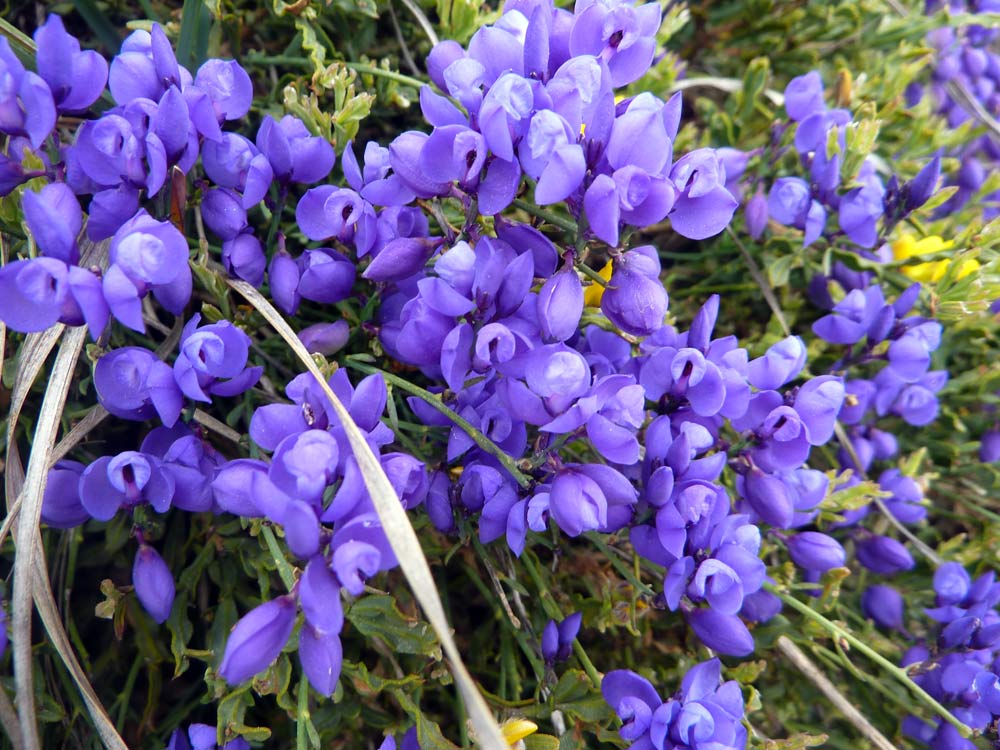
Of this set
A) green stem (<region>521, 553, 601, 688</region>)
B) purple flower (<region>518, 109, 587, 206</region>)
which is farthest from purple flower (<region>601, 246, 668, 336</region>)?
green stem (<region>521, 553, 601, 688</region>)

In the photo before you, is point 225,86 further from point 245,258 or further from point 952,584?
point 952,584

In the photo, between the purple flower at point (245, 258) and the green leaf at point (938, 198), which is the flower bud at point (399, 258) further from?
the green leaf at point (938, 198)

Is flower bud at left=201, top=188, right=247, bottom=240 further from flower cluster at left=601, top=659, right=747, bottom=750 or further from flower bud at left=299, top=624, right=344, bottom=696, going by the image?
flower cluster at left=601, top=659, right=747, bottom=750

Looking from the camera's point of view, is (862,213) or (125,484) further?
(862,213)

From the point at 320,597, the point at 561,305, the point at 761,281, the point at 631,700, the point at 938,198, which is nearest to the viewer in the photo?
the point at 320,597

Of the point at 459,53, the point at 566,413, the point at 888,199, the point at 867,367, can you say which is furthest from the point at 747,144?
the point at 566,413

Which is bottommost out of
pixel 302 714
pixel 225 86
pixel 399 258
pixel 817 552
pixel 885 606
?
pixel 885 606

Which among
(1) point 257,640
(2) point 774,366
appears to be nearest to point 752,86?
(2) point 774,366

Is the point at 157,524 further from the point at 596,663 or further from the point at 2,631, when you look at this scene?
the point at 596,663
